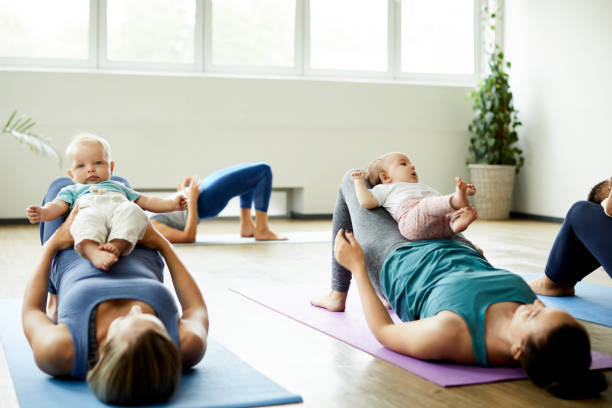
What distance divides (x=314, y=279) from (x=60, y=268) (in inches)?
65.1

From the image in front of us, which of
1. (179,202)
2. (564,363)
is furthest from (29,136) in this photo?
(564,363)

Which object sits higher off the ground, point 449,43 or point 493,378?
point 449,43

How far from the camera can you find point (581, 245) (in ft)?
9.17

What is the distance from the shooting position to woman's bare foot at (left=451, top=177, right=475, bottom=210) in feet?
6.35

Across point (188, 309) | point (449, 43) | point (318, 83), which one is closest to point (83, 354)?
point (188, 309)

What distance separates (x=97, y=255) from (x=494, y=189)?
18.1ft

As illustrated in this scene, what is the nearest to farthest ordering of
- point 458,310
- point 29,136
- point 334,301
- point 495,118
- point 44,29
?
1. point 458,310
2. point 334,301
3. point 29,136
4. point 44,29
5. point 495,118

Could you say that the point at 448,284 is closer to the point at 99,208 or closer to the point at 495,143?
the point at 99,208

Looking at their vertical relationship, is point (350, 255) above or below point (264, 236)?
above

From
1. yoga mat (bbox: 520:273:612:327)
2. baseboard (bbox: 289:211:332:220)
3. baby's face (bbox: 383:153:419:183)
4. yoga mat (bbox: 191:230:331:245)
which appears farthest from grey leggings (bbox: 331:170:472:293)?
baseboard (bbox: 289:211:332:220)

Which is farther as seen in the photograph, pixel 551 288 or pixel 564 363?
pixel 551 288

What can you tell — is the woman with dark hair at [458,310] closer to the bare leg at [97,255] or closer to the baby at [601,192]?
the bare leg at [97,255]

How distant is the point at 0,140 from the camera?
6.00 m

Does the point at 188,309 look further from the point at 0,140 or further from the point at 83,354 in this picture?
the point at 0,140
